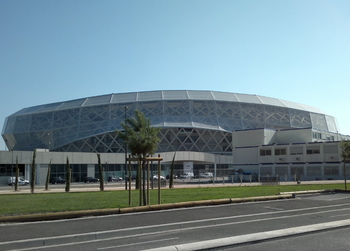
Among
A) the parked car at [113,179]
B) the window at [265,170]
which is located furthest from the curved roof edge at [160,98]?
the window at [265,170]

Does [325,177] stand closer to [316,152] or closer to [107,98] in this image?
[316,152]

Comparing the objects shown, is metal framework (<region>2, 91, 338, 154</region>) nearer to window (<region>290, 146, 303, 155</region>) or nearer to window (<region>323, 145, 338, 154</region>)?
window (<region>290, 146, 303, 155</region>)

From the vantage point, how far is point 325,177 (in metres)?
56.5

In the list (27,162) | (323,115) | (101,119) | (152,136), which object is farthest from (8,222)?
(323,115)

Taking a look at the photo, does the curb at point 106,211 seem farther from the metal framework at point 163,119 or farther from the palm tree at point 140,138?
the metal framework at point 163,119

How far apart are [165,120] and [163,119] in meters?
0.71

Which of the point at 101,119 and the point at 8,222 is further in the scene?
the point at 101,119

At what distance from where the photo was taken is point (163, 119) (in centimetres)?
8225

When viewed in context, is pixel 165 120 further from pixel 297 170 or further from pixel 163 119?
pixel 297 170

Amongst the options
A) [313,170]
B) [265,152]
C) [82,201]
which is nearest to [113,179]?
[265,152]

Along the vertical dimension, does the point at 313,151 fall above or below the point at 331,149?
below

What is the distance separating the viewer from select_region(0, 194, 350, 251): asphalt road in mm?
9844

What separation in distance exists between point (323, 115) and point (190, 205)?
92.3 m

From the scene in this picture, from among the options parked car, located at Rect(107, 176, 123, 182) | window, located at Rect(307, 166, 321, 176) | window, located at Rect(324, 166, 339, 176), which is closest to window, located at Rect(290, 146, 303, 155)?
window, located at Rect(307, 166, 321, 176)
